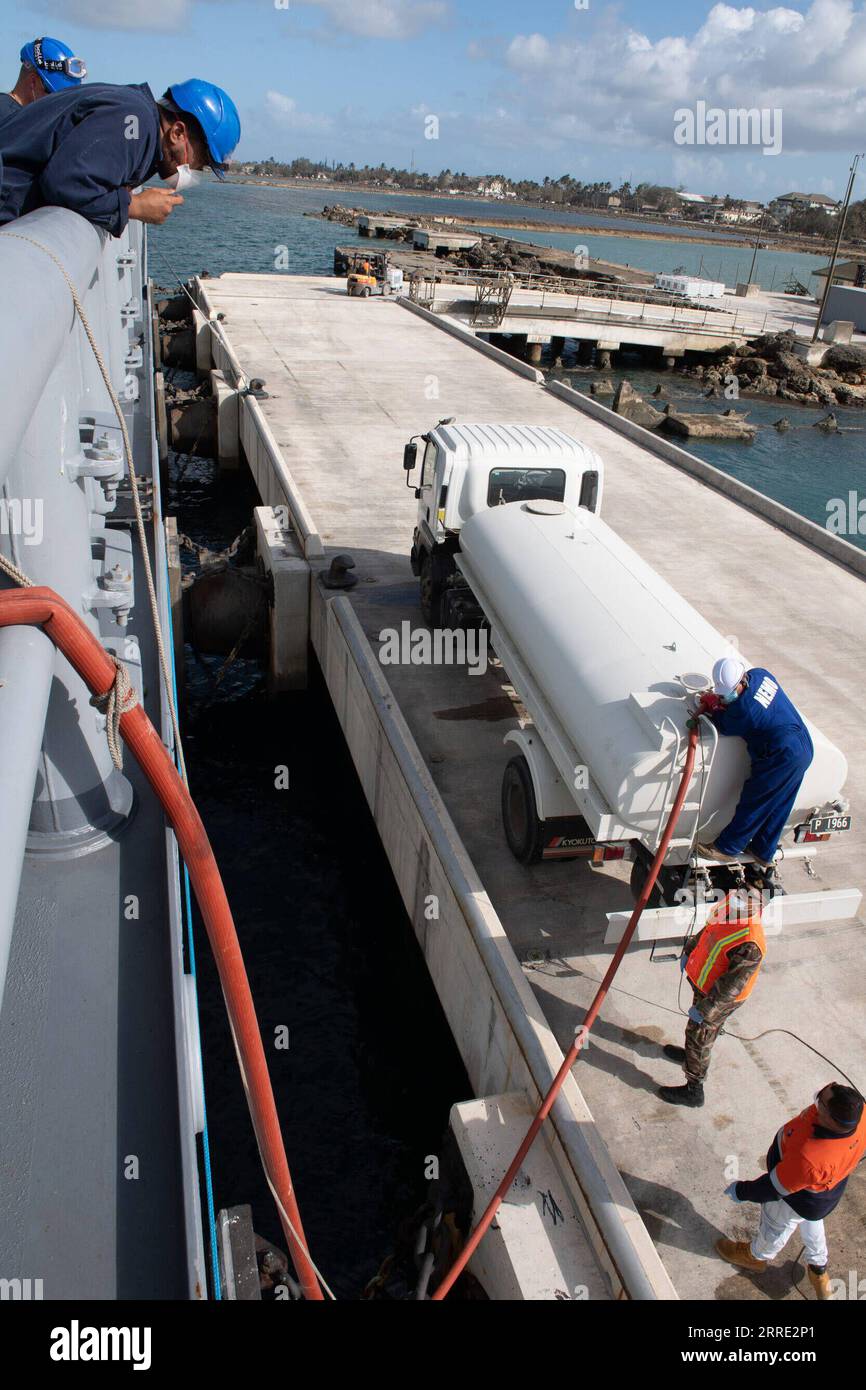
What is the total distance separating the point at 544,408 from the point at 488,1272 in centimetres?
2282

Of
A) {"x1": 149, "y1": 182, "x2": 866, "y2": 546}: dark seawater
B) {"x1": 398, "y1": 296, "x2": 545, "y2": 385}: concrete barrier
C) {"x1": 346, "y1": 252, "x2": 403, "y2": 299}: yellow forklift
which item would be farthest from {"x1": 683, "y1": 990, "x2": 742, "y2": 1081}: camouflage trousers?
{"x1": 346, "y1": 252, "x2": 403, "y2": 299}: yellow forklift

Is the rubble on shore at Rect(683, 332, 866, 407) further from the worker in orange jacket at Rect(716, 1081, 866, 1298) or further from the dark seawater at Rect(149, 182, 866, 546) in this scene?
the worker in orange jacket at Rect(716, 1081, 866, 1298)

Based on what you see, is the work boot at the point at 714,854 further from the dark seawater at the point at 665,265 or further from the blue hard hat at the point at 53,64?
the dark seawater at the point at 665,265

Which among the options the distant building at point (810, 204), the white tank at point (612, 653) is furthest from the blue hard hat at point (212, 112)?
the distant building at point (810, 204)

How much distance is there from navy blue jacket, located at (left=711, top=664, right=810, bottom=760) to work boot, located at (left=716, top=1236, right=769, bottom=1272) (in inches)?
128

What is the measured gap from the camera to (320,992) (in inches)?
420

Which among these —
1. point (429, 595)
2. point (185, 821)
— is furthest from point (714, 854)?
point (429, 595)

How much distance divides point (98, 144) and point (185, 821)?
10.1 ft

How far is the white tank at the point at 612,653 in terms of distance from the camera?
669 centimetres

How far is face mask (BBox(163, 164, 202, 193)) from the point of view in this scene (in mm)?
4598

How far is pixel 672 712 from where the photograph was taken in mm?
6699

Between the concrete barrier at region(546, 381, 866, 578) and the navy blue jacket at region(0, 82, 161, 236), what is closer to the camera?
the navy blue jacket at region(0, 82, 161, 236)
